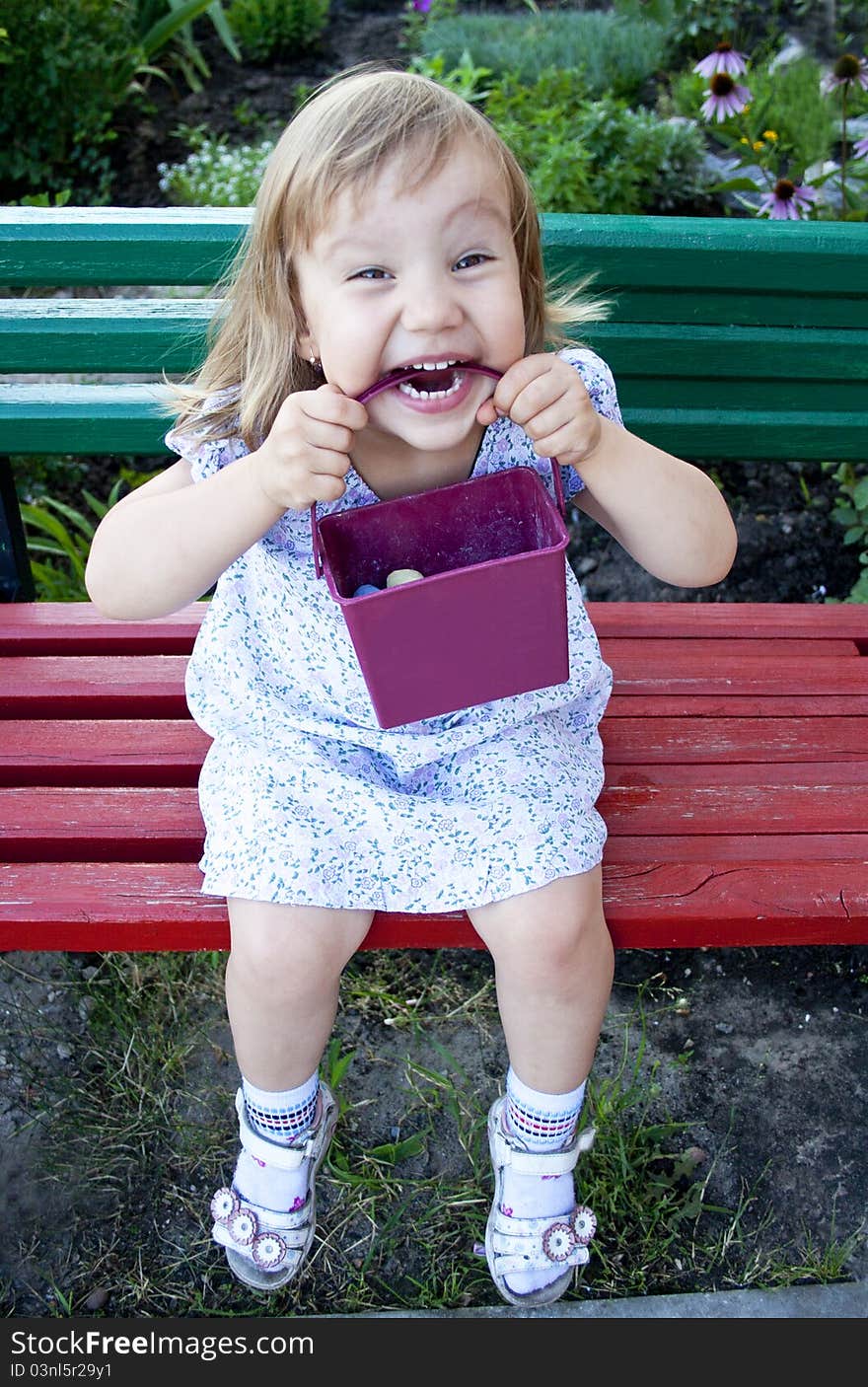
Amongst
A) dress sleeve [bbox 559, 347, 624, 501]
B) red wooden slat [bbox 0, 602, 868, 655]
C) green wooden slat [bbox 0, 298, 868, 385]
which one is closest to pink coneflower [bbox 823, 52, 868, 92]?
green wooden slat [bbox 0, 298, 868, 385]

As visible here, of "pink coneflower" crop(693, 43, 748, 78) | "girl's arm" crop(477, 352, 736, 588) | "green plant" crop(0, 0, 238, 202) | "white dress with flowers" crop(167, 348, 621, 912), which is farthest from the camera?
"green plant" crop(0, 0, 238, 202)

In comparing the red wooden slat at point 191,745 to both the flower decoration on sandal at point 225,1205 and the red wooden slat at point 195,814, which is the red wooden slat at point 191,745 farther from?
the flower decoration on sandal at point 225,1205

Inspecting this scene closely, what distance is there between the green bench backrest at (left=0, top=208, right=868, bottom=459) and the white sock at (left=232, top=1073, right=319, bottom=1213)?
110 cm

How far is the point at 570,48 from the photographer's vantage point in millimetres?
→ 4270

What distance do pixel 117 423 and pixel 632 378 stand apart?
2.85 feet

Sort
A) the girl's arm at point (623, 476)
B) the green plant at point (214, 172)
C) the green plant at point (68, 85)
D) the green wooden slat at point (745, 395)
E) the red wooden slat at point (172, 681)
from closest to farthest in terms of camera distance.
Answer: the girl's arm at point (623, 476) → the red wooden slat at point (172, 681) → the green wooden slat at point (745, 395) → the green plant at point (214, 172) → the green plant at point (68, 85)

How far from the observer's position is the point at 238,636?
1.86 meters

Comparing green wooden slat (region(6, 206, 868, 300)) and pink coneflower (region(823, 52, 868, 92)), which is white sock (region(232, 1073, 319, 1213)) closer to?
green wooden slat (region(6, 206, 868, 300))

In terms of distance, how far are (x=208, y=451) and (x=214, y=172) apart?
2.39 m

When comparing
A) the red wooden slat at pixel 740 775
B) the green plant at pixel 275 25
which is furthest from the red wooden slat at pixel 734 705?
the green plant at pixel 275 25

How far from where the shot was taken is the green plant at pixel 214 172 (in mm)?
3654

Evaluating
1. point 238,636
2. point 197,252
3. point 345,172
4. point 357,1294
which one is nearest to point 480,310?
point 345,172

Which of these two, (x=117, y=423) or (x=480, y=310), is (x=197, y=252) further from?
(x=480, y=310)

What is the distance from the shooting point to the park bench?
5.78 feet
